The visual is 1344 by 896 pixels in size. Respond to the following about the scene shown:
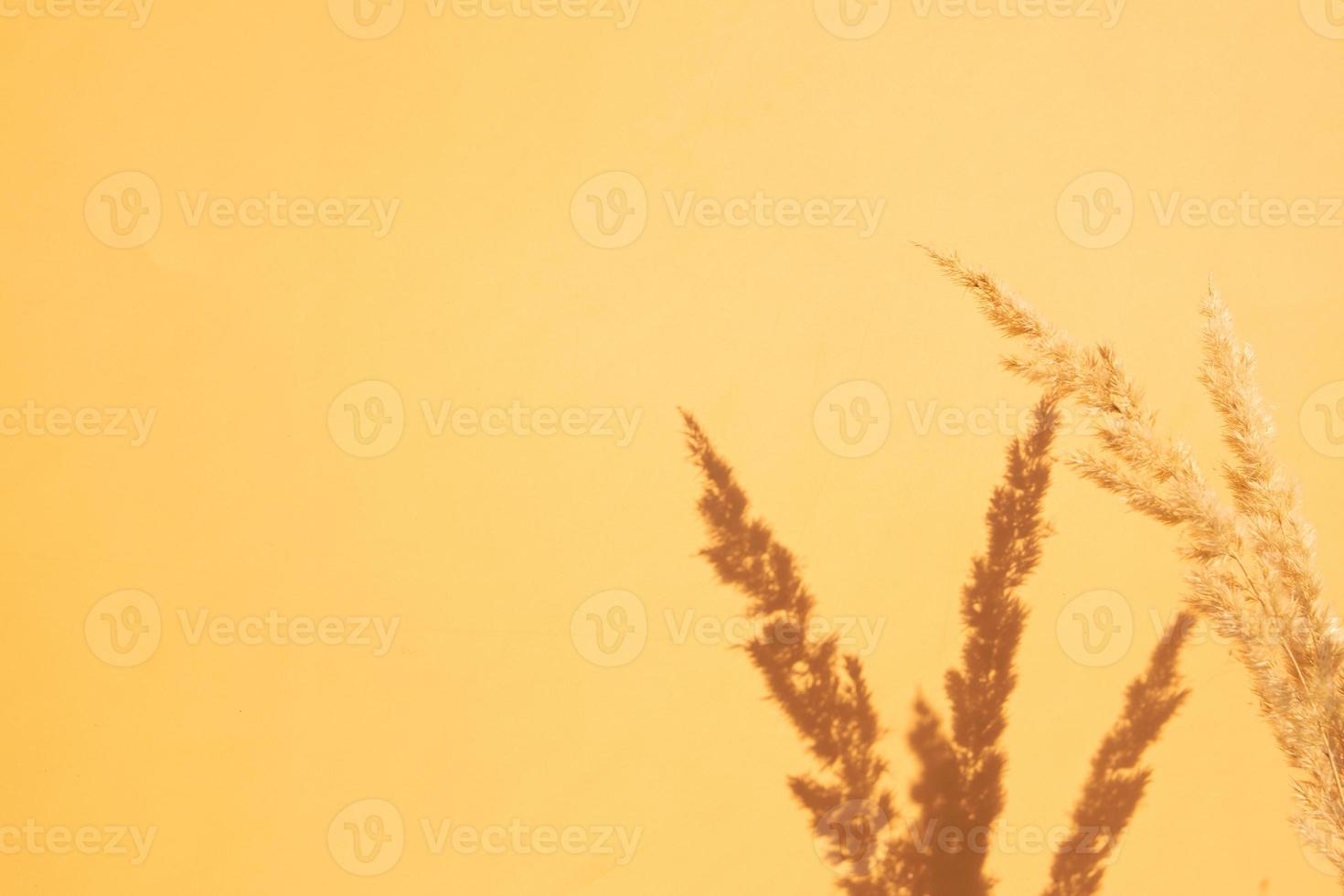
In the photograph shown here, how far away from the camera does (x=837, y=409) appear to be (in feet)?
7.08

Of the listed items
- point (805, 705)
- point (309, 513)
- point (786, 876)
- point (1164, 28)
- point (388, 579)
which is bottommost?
point (786, 876)

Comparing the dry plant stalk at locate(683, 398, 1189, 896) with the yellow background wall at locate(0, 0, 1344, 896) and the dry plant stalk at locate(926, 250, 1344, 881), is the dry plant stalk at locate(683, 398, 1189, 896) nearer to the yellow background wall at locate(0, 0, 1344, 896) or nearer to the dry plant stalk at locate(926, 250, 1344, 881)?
the yellow background wall at locate(0, 0, 1344, 896)

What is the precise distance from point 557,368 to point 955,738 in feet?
4.24

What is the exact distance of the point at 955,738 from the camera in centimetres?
206

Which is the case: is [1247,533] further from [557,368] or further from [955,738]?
[557,368]

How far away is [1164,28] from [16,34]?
2832 mm

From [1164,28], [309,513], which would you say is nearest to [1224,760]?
[1164,28]

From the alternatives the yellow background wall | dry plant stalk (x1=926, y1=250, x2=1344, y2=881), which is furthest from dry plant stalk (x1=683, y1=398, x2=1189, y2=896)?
dry plant stalk (x1=926, y1=250, x2=1344, y2=881)

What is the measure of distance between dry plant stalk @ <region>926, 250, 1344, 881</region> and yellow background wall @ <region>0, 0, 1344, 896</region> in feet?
3.47

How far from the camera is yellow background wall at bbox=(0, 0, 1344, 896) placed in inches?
84.0

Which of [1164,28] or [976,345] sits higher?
[1164,28]

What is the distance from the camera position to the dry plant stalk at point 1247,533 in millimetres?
1030

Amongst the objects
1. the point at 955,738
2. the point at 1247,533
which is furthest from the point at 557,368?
the point at 1247,533

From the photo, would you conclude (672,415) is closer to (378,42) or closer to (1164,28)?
(378,42)
